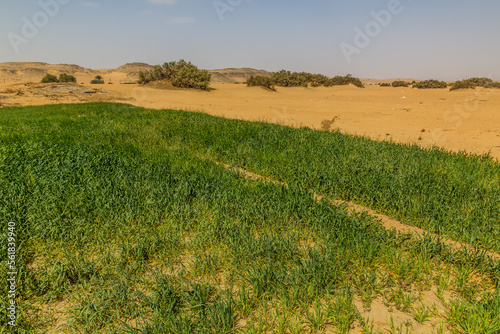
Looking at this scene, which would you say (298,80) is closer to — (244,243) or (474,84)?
(474,84)

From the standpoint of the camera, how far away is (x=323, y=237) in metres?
3.43

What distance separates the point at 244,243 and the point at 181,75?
2813 cm

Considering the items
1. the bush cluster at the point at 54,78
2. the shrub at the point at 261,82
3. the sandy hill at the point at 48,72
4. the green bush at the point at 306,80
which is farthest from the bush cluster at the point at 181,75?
the bush cluster at the point at 54,78

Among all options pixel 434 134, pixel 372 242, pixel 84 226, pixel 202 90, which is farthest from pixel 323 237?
pixel 202 90

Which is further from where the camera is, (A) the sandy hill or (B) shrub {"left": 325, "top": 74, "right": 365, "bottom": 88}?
(A) the sandy hill

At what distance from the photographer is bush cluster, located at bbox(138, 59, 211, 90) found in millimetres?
28641

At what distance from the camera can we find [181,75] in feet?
94.6

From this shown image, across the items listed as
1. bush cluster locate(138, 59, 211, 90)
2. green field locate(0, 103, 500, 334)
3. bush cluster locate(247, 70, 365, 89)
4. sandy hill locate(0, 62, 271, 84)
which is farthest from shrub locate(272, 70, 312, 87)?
green field locate(0, 103, 500, 334)

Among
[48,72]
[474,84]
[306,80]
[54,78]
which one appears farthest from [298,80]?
[48,72]

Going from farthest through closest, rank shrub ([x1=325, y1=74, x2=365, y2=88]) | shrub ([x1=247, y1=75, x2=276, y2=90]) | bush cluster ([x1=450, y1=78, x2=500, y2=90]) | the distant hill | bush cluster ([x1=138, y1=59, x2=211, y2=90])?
1. the distant hill
2. shrub ([x1=325, y1=74, x2=365, y2=88])
3. shrub ([x1=247, y1=75, x2=276, y2=90])
4. bush cluster ([x1=138, y1=59, x2=211, y2=90])
5. bush cluster ([x1=450, y1=78, x2=500, y2=90])

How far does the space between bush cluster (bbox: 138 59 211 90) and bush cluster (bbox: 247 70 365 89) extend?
5746 mm

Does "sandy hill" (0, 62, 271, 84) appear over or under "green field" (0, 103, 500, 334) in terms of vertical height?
over

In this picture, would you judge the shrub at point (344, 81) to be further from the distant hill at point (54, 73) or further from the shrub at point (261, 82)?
the distant hill at point (54, 73)

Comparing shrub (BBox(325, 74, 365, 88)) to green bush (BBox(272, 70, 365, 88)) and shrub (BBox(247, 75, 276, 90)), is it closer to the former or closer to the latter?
green bush (BBox(272, 70, 365, 88))
